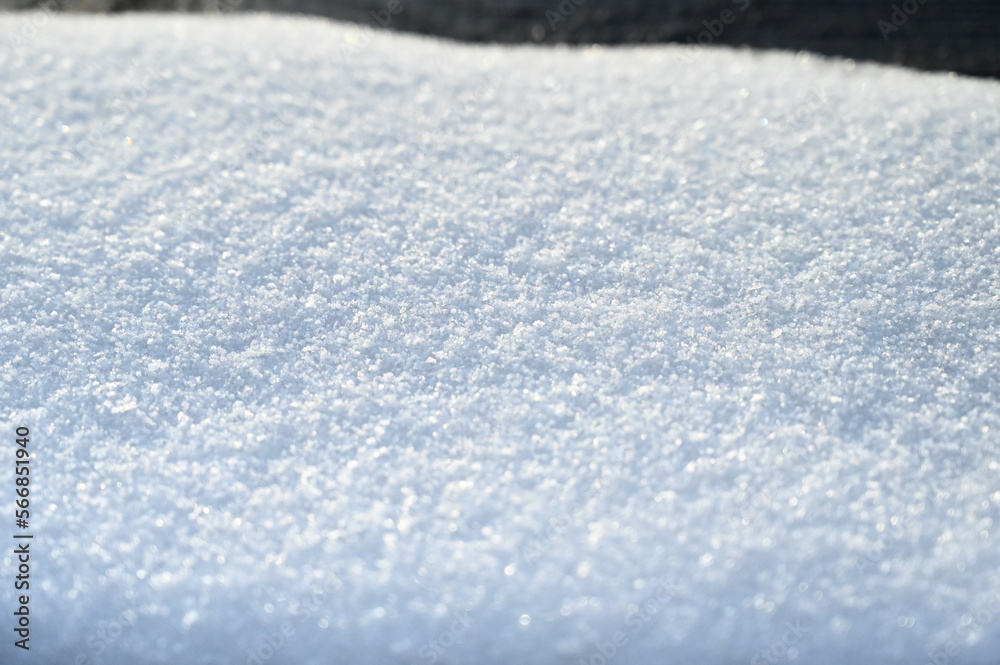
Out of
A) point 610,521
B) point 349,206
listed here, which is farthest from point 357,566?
point 349,206

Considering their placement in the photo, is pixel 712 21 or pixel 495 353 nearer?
pixel 495 353

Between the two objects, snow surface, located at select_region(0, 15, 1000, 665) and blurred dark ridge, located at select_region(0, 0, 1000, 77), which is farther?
blurred dark ridge, located at select_region(0, 0, 1000, 77)

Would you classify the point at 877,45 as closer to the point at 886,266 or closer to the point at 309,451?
the point at 886,266

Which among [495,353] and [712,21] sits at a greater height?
[712,21]

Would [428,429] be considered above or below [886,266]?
below

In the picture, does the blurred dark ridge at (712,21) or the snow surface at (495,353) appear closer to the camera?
the snow surface at (495,353)
